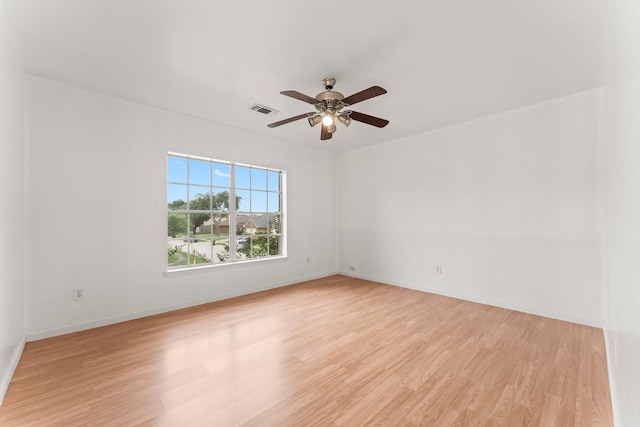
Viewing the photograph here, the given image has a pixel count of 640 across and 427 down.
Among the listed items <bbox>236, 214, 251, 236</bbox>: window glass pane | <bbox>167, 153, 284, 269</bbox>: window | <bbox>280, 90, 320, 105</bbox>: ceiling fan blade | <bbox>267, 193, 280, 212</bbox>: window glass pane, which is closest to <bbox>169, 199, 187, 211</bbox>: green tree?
<bbox>167, 153, 284, 269</bbox>: window

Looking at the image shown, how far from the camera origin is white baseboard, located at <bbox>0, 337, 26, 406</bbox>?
6.34ft

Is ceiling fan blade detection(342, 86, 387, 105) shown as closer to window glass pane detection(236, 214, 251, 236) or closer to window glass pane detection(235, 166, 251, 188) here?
window glass pane detection(235, 166, 251, 188)

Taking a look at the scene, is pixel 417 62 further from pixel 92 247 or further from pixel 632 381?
pixel 92 247

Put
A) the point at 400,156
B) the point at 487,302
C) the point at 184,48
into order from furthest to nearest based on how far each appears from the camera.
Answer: the point at 400,156 < the point at 487,302 < the point at 184,48

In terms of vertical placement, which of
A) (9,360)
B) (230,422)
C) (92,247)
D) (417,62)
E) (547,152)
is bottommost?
(230,422)

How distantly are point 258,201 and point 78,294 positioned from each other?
268cm

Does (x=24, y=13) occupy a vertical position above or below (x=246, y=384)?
above

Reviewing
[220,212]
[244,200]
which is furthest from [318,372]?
[244,200]

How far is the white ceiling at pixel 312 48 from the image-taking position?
1.93 m

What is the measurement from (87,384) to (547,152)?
17.3ft

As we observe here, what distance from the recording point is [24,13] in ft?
6.46

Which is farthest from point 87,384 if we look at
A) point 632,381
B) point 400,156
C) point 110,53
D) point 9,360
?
point 400,156

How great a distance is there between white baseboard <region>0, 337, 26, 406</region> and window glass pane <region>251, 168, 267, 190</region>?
3273 millimetres

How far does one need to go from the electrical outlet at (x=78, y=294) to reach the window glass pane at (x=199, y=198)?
5.20 ft
